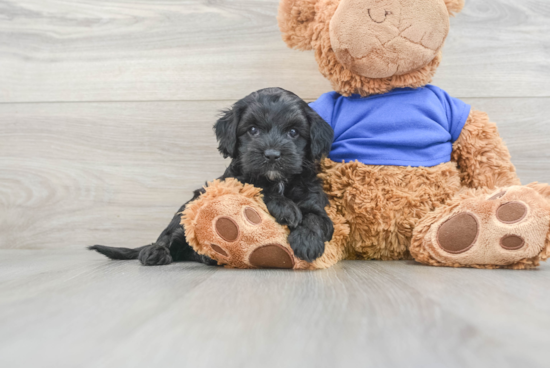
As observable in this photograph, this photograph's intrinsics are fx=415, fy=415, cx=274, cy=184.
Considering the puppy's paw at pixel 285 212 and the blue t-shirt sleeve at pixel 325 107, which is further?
the blue t-shirt sleeve at pixel 325 107

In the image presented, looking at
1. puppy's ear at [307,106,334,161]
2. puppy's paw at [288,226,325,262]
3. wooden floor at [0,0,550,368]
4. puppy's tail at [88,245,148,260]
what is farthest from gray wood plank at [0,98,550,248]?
puppy's paw at [288,226,325,262]

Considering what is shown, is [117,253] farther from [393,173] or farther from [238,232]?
[393,173]

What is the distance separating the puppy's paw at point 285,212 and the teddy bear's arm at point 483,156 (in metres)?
0.62

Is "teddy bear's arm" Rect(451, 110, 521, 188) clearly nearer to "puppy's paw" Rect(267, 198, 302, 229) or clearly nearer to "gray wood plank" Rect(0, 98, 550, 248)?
"puppy's paw" Rect(267, 198, 302, 229)

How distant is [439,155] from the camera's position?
4.34 ft

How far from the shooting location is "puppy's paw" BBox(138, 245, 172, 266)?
1.31 m

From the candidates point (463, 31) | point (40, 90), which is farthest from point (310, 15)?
point (40, 90)

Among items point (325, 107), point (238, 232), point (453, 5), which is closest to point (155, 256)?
point (238, 232)

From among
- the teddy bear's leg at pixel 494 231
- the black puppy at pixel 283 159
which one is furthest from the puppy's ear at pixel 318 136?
the teddy bear's leg at pixel 494 231

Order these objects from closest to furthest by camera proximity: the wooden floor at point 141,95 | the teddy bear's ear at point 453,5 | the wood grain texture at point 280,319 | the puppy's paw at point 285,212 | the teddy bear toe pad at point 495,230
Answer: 1. the wood grain texture at point 280,319
2. the teddy bear toe pad at point 495,230
3. the puppy's paw at point 285,212
4. the teddy bear's ear at point 453,5
5. the wooden floor at point 141,95

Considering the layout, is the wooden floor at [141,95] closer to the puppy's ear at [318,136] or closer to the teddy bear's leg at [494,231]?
A: the teddy bear's leg at [494,231]

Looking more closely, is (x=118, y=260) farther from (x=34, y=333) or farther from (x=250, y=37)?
(x=250, y=37)

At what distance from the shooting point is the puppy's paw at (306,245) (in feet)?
3.65

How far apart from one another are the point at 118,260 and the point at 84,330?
869mm
